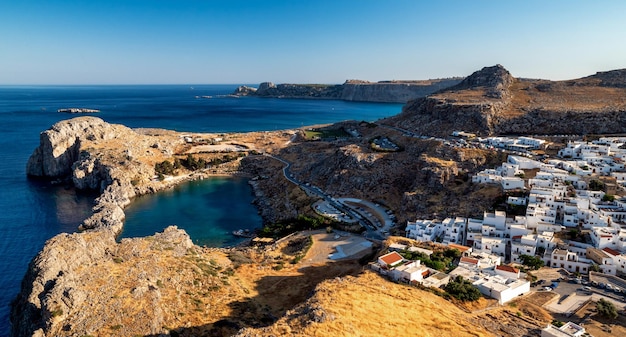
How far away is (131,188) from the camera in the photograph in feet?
232

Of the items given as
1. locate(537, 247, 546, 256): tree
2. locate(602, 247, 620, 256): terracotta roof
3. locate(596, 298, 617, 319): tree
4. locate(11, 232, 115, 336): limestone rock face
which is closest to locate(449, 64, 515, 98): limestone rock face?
locate(537, 247, 546, 256): tree

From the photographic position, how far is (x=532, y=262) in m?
37.1

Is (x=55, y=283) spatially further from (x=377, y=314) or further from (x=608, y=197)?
(x=608, y=197)

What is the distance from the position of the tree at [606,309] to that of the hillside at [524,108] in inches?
1833

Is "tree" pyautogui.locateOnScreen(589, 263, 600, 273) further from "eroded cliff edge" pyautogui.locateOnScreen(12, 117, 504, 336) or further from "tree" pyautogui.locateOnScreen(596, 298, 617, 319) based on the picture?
"eroded cliff edge" pyautogui.locateOnScreen(12, 117, 504, 336)

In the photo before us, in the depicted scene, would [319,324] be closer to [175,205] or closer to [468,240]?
[468,240]

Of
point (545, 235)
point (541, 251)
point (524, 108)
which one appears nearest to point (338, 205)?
point (545, 235)

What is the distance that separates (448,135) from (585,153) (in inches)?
841

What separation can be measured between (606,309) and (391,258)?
50.2 feet

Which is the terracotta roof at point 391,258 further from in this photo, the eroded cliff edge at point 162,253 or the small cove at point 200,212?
the small cove at point 200,212

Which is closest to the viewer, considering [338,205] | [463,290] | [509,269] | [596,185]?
[463,290]

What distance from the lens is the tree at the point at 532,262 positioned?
36.8 m

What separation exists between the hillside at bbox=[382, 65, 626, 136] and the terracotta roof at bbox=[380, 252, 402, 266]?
43.9m

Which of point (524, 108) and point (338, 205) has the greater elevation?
point (524, 108)
